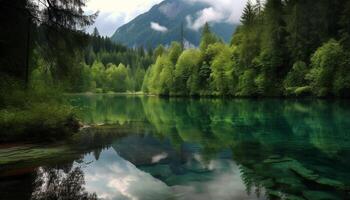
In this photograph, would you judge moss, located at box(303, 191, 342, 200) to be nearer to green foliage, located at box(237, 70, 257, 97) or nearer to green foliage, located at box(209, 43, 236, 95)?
green foliage, located at box(237, 70, 257, 97)

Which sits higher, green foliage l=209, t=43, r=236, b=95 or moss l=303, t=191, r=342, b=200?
green foliage l=209, t=43, r=236, b=95

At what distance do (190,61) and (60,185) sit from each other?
9008 centimetres

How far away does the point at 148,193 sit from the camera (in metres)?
10.5

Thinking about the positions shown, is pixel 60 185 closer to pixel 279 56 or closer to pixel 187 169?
pixel 187 169

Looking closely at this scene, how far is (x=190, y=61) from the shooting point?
9962 cm

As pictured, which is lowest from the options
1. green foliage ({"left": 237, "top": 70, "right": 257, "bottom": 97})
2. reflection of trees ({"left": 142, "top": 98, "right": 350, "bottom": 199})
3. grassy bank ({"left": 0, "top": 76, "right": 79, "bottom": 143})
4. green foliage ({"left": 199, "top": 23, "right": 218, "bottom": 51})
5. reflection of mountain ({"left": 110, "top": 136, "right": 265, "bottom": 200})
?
reflection of mountain ({"left": 110, "top": 136, "right": 265, "bottom": 200})

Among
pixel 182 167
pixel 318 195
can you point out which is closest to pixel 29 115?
pixel 182 167

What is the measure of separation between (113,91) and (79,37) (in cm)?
15406

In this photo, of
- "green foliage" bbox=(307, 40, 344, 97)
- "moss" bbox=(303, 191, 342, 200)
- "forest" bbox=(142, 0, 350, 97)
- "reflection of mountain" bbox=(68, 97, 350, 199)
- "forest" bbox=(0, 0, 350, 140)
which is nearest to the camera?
"moss" bbox=(303, 191, 342, 200)

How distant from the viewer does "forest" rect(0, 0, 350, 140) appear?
49.3 ft

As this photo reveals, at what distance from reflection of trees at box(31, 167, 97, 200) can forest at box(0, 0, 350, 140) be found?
471cm

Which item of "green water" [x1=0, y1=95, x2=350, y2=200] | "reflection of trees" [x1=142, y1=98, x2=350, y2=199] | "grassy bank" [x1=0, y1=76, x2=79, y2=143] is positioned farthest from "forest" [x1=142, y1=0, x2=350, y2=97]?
"grassy bank" [x1=0, y1=76, x2=79, y2=143]

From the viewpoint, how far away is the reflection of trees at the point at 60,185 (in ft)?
31.6

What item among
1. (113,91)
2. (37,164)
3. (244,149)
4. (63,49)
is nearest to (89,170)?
(37,164)
